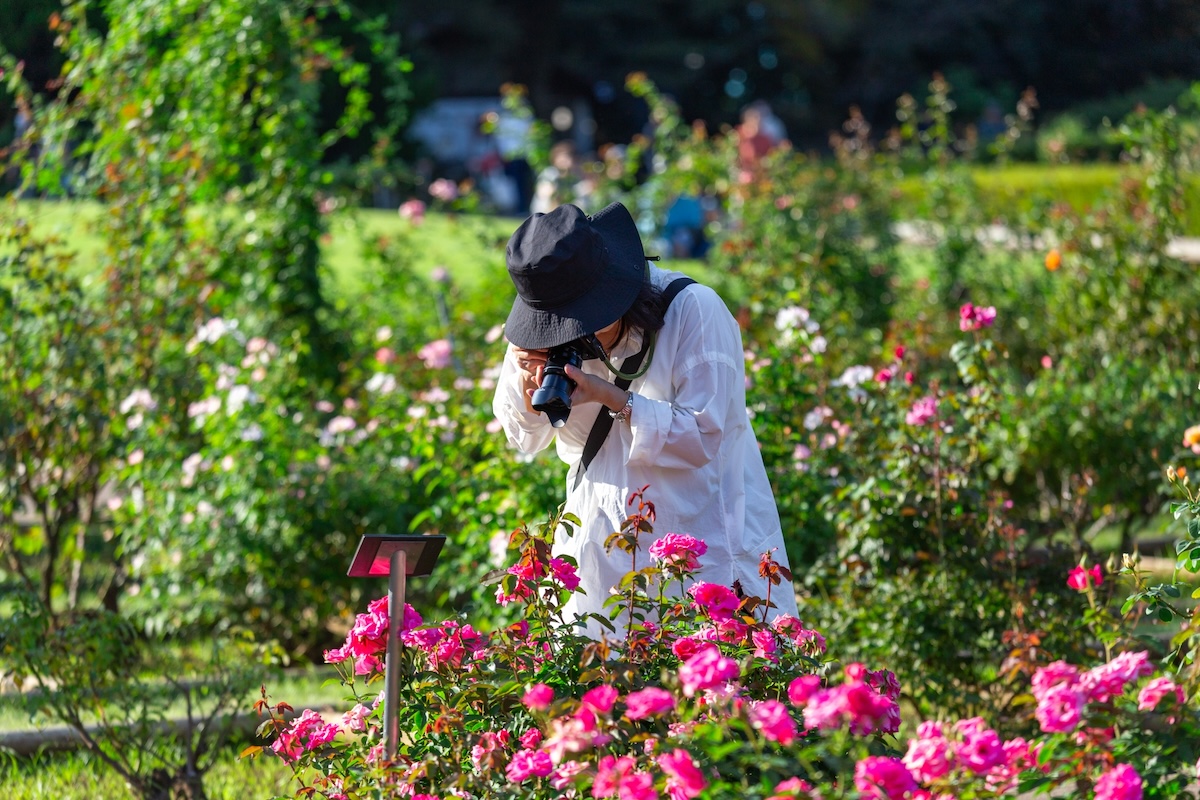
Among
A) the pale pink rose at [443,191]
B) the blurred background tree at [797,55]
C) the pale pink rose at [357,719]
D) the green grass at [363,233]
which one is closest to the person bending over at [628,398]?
the pale pink rose at [357,719]

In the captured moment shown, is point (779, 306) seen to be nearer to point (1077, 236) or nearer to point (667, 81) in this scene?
point (1077, 236)

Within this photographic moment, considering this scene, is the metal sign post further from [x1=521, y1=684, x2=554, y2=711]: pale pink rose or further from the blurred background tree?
the blurred background tree

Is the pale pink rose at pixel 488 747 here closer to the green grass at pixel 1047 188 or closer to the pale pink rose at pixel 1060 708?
the pale pink rose at pixel 1060 708

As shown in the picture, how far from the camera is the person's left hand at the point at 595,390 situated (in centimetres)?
255

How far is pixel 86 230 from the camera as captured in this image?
535cm

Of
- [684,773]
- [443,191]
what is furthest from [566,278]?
[443,191]

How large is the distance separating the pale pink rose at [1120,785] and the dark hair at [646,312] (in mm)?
1277

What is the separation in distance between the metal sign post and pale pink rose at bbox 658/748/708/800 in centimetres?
56

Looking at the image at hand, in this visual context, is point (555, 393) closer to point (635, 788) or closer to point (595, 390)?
point (595, 390)

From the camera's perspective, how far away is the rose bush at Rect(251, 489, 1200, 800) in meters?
1.77

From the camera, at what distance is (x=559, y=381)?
253 cm

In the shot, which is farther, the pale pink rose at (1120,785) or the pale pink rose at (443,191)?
the pale pink rose at (443,191)

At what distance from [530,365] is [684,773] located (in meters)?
1.16

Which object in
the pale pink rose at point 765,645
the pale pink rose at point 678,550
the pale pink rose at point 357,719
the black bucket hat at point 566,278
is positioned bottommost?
the pale pink rose at point 357,719
